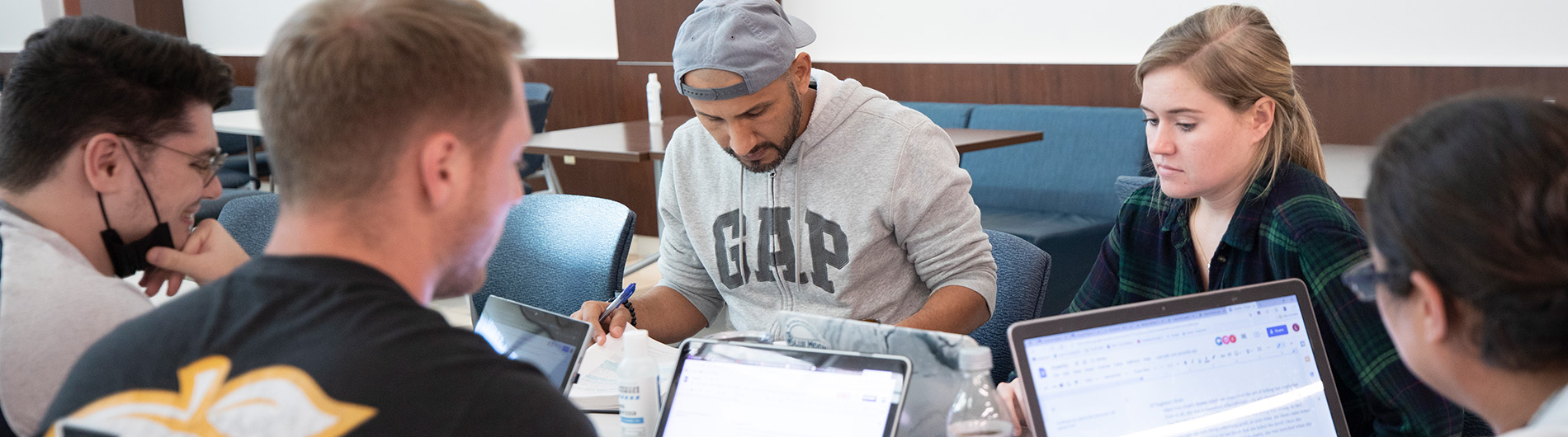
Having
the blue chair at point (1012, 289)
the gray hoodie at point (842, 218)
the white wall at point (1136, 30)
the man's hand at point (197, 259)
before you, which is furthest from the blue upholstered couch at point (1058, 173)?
the man's hand at point (197, 259)

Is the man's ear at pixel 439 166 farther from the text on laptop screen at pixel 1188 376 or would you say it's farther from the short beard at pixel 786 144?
the short beard at pixel 786 144

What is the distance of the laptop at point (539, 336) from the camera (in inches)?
55.2

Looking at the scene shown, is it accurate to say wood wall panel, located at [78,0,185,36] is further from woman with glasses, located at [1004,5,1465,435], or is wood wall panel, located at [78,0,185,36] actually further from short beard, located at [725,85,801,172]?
woman with glasses, located at [1004,5,1465,435]

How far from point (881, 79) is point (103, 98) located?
386cm

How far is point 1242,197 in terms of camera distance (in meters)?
1.59

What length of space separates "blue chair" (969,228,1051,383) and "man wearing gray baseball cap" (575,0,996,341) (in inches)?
3.1

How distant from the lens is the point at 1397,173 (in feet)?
2.60

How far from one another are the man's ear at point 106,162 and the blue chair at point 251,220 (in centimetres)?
121

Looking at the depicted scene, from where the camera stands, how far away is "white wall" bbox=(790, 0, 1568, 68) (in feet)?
11.3

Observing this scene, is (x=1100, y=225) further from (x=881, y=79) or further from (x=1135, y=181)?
(x=881, y=79)

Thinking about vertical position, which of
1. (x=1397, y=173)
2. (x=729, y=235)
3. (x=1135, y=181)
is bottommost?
(x=1135, y=181)

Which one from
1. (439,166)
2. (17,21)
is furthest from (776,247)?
(17,21)

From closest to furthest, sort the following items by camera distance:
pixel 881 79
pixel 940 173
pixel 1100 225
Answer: pixel 940 173, pixel 1100 225, pixel 881 79

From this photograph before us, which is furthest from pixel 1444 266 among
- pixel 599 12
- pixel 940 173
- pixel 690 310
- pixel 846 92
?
pixel 599 12
